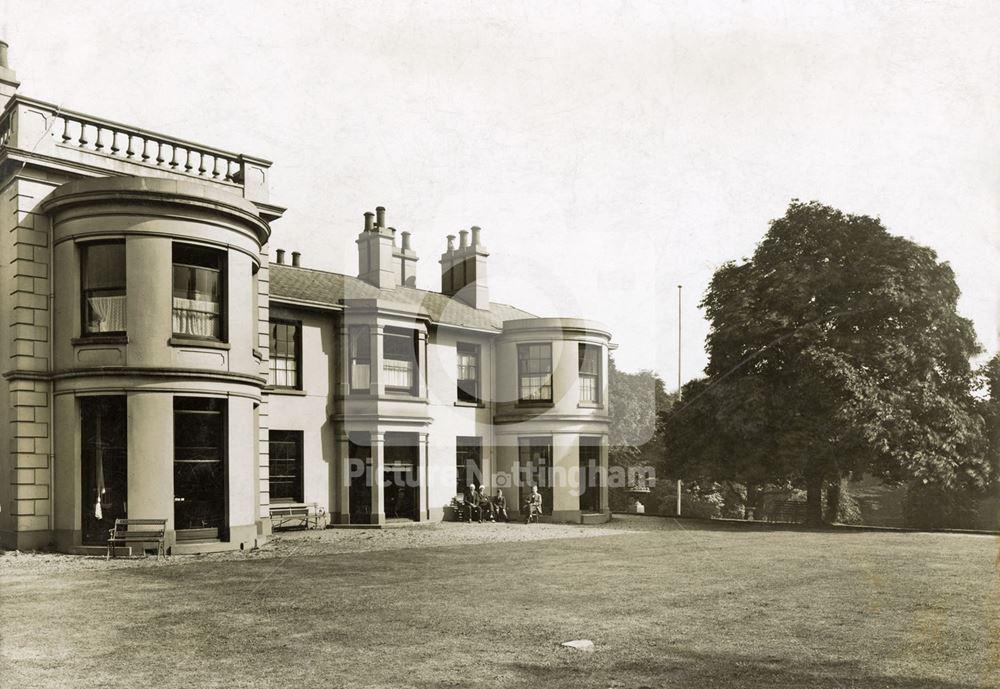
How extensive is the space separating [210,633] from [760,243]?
23.8 m

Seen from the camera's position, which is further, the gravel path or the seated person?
the seated person

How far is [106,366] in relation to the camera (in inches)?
627

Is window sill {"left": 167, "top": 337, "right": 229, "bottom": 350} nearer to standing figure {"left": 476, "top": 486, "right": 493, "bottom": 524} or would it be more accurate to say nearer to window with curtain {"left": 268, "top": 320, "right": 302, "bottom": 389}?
window with curtain {"left": 268, "top": 320, "right": 302, "bottom": 389}

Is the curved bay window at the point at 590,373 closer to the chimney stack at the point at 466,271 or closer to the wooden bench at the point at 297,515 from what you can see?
the chimney stack at the point at 466,271

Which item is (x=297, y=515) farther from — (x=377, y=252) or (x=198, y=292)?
(x=377, y=252)

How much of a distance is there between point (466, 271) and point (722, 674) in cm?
2393

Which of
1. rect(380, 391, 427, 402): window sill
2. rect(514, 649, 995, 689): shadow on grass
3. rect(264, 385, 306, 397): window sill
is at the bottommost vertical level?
rect(514, 649, 995, 689): shadow on grass

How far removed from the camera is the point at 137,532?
51.0 feet

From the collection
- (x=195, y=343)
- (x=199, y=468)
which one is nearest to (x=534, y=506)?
(x=199, y=468)

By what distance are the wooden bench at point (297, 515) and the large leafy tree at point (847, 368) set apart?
1298cm

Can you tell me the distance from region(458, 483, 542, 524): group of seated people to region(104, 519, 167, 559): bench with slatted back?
40.6 ft

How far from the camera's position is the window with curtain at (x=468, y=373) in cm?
2814

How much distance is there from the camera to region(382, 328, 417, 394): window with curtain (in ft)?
82.4

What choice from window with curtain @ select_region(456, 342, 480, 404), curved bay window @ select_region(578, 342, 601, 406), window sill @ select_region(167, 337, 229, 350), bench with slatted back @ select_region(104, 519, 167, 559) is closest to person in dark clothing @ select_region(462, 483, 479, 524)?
window with curtain @ select_region(456, 342, 480, 404)
